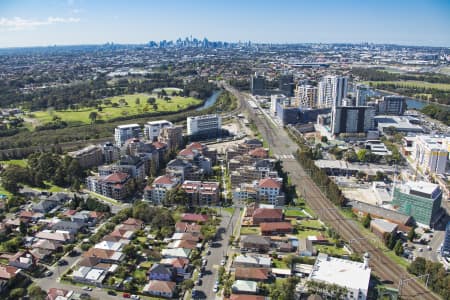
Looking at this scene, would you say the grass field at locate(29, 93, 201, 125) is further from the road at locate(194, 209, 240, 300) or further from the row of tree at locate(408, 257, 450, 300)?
the row of tree at locate(408, 257, 450, 300)

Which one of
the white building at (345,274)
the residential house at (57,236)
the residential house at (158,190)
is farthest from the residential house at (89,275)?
the white building at (345,274)

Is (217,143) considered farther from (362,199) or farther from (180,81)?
(180,81)

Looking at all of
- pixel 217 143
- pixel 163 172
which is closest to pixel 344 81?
pixel 217 143

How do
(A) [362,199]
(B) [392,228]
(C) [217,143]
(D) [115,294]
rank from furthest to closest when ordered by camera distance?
(C) [217,143], (A) [362,199], (B) [392,228], (D) [115,294]

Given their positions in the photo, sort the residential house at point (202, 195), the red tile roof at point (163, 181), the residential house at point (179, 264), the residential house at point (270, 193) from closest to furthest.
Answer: the residential house at point (179, 264) < the residential house at point (202, 195) < the residential house at point (270, 193) < the red tile roof at point (163, 181)

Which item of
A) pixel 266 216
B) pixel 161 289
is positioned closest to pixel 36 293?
pixel 161 289

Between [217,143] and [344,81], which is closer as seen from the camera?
[217,143]

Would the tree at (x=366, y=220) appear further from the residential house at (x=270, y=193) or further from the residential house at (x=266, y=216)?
the residential house at (x=270, y=193)
